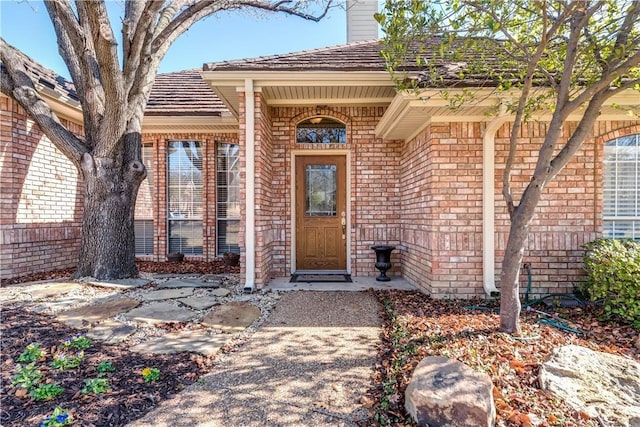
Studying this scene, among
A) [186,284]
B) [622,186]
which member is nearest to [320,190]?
[186,284]

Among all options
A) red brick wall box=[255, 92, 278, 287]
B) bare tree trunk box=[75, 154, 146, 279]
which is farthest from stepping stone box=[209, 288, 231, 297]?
bare tree trunk box=[75, 154, 146, 279]

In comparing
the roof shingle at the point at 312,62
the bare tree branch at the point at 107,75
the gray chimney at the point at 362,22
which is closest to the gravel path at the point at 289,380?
the roof shingle at the point at 312,62

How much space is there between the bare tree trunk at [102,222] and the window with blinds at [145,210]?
200 centimetres

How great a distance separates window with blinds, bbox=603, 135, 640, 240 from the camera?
468cm

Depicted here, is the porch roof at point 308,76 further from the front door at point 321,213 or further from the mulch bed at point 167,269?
the mulch bed at point 167,269

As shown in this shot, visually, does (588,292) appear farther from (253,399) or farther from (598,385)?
(253,399)

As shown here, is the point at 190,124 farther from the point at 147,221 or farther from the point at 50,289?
the point at 50,289

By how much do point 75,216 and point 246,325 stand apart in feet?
17.7

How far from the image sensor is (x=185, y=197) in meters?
7.30

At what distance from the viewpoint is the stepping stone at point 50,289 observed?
14.2 ft

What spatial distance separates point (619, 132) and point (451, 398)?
16.1 ft

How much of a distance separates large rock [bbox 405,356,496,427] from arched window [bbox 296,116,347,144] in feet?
15.2

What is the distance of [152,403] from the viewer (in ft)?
7.20

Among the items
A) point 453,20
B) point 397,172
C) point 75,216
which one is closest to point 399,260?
point 397,172
